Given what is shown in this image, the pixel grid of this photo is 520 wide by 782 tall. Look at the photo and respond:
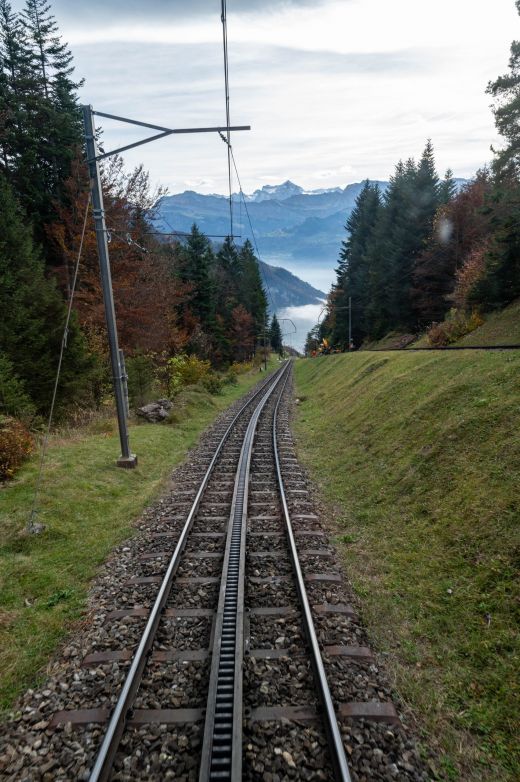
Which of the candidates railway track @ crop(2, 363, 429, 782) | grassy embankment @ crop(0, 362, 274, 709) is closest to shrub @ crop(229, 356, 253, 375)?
grassy embankment @ crop(0, 362, 274, 709)

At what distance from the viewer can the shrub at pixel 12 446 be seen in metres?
11.2

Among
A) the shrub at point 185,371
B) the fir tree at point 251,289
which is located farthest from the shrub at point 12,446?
the fir tree at point 251,289

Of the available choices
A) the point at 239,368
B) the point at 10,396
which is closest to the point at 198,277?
the point at 239,368

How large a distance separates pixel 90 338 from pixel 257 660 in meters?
20.8

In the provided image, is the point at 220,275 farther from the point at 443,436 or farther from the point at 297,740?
the point at 297,740

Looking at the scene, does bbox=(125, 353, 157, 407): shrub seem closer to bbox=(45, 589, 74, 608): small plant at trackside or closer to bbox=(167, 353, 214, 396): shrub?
bbox=(167, 353, 214, 396): shrub

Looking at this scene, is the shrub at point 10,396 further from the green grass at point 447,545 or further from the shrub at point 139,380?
the green grass at point 447,545

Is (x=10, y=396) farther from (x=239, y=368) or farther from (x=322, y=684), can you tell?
(x=239, y=368)

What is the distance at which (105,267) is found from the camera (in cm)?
1238

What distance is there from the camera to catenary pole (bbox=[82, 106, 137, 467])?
11508 mm

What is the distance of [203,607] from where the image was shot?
6.59 m

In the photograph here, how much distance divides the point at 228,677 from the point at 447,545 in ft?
14.9

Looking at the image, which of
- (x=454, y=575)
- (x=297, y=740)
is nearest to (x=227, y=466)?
(x=454, y=575)

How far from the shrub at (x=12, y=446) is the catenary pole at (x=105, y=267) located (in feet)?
8.86
